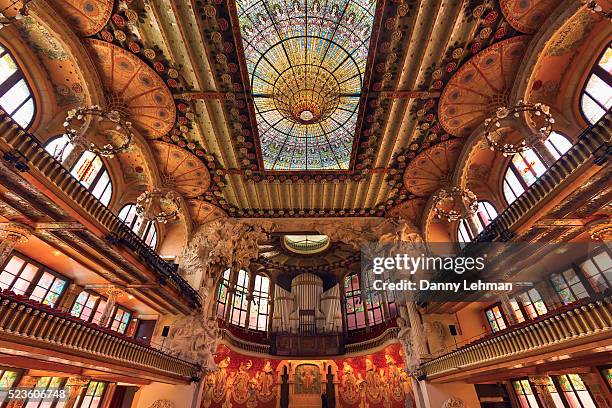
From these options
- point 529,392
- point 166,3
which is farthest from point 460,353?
point 166,3

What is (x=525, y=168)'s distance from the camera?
38.1ft

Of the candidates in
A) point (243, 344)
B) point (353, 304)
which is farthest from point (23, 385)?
point (353, 304)

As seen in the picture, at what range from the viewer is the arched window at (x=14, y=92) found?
28.1 feet

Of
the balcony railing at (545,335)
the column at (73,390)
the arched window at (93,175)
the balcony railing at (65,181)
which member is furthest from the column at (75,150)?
the balcony railing at (545,335)

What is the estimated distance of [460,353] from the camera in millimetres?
11180

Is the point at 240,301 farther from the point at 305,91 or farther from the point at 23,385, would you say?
the point at 305,91

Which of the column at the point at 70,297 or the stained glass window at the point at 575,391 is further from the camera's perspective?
the column at the point at 70,297

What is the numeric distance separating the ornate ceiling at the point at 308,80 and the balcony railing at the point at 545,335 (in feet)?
24.4

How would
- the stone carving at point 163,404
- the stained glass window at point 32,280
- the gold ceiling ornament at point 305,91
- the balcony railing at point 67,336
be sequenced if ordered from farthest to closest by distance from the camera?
the stone carving at point 163,404 → the gold ceiling ornament at point 305,91 → the stained glass window at point 32,280 → the balcony railing at point 67,336

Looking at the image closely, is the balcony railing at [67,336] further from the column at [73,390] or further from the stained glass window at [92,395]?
the stained glass window at [92,395]

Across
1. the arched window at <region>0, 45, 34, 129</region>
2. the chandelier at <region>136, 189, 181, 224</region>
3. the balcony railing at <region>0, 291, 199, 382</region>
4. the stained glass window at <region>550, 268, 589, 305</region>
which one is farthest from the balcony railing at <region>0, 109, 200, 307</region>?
the stained glass window at <region>550, 268, 589, 305</region>

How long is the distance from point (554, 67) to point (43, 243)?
61.5 feet

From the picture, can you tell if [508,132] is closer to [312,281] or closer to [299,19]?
[299,19]

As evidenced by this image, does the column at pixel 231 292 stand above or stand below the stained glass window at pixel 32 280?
above
